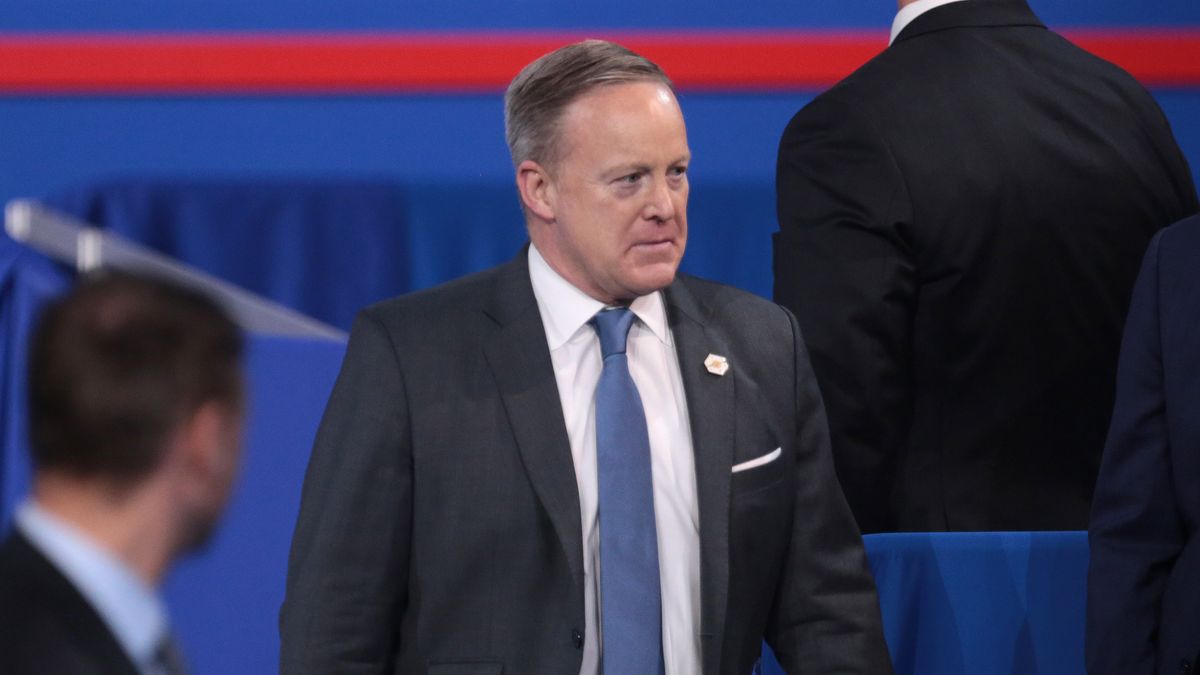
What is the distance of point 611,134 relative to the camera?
179cm

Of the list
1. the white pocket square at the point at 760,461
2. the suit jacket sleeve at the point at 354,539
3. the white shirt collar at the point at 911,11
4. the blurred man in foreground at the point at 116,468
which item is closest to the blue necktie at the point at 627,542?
the white pocket square at the point at 760,461

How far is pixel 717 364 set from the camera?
5.96ft

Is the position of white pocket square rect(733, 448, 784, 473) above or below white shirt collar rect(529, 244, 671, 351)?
→ below

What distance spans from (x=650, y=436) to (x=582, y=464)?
0.08 m

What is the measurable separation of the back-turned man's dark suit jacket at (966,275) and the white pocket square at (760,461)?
0.39 meters

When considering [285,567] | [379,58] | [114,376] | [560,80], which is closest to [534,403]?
[560,80]

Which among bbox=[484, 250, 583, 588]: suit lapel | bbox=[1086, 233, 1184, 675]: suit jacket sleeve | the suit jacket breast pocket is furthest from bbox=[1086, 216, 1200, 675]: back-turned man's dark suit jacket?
bbox=[484, 250, 583, 588]: suit lapel

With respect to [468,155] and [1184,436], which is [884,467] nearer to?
[1184,436]

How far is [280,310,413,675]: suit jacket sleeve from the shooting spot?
1.69 m

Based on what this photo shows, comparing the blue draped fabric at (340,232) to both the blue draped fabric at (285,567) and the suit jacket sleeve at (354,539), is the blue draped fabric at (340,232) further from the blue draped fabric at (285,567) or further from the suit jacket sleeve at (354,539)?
the suit jacket sleeve at (354,539)

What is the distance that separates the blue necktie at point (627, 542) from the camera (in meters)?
1.69

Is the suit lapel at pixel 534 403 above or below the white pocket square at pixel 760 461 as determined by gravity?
above

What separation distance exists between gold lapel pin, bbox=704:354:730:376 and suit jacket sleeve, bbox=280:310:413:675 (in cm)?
33

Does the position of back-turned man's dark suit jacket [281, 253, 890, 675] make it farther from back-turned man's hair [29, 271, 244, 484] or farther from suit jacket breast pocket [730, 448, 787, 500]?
back-turned man's hair [29, 271, 244, 484]
